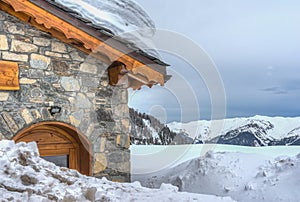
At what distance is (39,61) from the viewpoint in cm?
432

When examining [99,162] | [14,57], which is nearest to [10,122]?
[14,57]

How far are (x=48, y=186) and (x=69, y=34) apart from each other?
2.97 metres

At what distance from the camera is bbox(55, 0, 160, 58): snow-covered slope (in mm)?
5504

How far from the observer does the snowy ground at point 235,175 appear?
14.0ft

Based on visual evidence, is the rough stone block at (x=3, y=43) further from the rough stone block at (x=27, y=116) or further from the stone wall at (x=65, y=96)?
the rough stone block at (x=27, y=116)

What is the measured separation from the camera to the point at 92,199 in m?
1.79

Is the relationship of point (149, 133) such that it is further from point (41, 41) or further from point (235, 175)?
point (41, 41)

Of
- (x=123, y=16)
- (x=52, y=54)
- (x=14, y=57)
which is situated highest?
(x=123, y=16)

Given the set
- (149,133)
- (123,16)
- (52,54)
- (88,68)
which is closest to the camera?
(52,54)

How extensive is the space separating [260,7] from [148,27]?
297 cm

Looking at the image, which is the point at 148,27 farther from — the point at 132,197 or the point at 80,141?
the point at 132,197

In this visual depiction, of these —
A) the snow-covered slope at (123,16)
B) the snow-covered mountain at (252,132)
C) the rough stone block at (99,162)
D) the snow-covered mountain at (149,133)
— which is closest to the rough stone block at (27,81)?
the rough stone block at (99,162)

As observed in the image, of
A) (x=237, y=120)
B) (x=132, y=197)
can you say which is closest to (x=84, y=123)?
(x=132, y=197)

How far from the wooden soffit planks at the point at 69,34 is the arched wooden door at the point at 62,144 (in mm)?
1214
